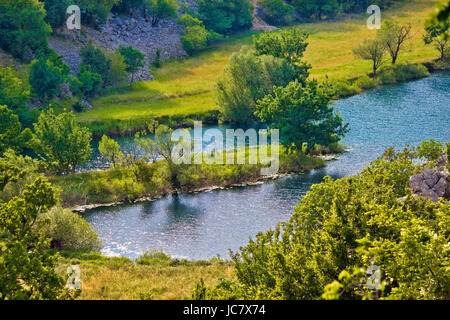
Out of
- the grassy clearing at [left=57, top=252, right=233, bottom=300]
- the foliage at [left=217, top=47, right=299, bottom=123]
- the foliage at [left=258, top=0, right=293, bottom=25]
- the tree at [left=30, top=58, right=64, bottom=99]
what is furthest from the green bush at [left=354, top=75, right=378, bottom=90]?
the grassy clearing at [left=57, top=252, right=233, bottom=300]

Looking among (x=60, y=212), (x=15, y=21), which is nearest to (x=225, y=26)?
(x=15, y=21)

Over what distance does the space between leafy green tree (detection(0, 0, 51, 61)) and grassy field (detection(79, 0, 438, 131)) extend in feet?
54.1

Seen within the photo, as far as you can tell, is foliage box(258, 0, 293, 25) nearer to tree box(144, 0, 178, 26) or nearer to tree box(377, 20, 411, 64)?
tree box(144, 0, 178, 26)

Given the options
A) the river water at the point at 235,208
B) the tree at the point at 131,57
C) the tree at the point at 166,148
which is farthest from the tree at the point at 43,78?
the river water at the point at 235,208

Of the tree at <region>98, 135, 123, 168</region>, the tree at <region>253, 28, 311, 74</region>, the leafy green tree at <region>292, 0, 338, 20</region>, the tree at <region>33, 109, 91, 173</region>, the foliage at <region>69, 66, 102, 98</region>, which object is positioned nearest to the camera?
the tree at <region>33, 109, 91, 173</region>

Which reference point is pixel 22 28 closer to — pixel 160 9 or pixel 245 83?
pixel 160 9

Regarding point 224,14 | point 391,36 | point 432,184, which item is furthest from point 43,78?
point 391,36

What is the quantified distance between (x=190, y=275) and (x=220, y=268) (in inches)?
134

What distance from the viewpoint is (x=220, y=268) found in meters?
44.9

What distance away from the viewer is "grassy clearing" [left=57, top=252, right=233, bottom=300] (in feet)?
121

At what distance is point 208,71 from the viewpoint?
113 metres

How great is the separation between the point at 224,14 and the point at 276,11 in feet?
59.4

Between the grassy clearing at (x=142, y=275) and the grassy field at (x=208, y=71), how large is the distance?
41529 mm
